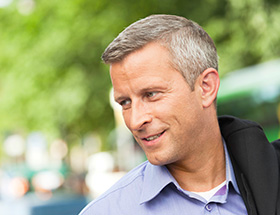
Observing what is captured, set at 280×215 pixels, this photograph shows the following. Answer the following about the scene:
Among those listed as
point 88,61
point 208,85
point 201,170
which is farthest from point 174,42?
point 88,61

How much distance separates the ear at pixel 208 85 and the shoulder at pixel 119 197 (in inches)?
16.9

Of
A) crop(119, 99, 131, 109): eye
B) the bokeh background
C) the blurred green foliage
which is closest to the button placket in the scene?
crop(119, 99, 131, 109): eye

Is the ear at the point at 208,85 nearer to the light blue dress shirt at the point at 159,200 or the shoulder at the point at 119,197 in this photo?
the light blue dress shirt at the point at 159,200

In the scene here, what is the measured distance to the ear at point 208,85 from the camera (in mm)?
2438

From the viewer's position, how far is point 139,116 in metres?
2.29

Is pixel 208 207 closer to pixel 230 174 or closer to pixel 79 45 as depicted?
pixel 230 174

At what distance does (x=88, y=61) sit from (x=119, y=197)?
11.9 metres

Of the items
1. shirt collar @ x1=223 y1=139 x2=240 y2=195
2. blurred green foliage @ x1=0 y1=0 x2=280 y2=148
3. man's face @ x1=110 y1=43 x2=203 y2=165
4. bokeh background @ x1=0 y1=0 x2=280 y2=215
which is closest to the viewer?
man's face @ x1=110 y1=43 x2=203 y2=165

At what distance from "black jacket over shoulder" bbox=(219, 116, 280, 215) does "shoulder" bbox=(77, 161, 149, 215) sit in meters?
0.42

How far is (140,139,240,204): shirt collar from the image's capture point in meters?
2.31

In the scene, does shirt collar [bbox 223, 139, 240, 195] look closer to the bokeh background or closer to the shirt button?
the shirt button

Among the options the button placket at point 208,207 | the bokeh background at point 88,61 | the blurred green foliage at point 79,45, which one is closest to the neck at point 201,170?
the button placket at point 208,207

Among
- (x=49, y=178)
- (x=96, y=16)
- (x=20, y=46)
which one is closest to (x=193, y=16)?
(x=96, y=16)

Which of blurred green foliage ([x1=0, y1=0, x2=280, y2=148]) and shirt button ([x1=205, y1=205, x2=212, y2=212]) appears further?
blurred green foliage ([x1=0, y1=0, x2=280, y2=148])
